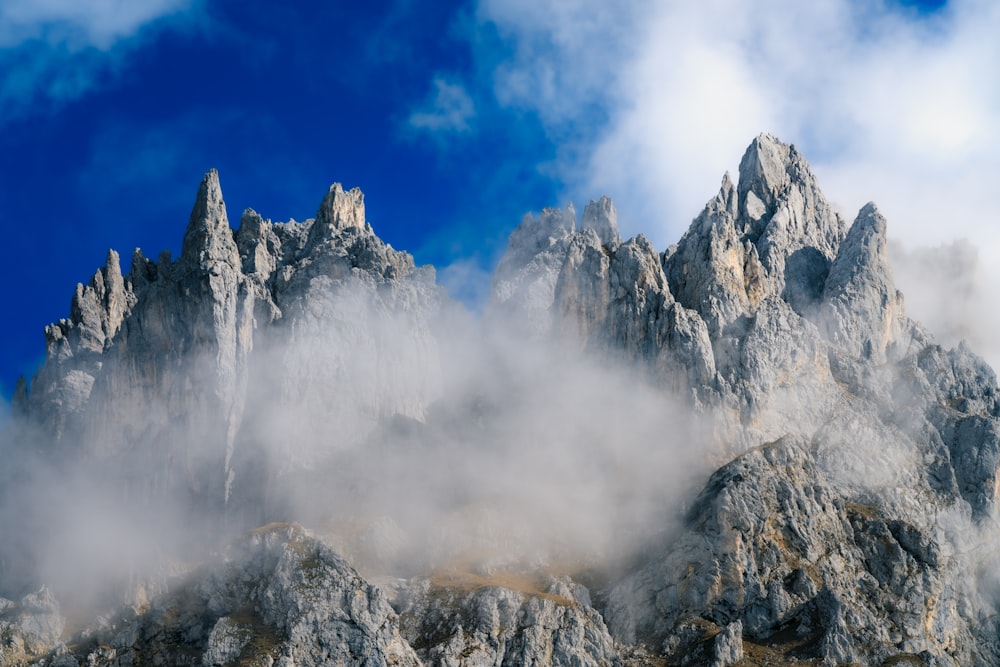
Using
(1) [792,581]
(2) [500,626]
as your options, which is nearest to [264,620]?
(2) [500,626]

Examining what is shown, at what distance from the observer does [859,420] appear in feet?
651

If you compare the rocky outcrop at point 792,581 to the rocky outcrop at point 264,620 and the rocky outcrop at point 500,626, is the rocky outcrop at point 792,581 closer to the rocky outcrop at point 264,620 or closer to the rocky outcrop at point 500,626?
the rocky outcrop at point 500,626

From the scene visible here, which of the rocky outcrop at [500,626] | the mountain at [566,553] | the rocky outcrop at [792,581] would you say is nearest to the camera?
the rocky outcrop at [500,626]

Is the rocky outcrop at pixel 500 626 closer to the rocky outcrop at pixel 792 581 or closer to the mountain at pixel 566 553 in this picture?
the mountain at pixel 566 553

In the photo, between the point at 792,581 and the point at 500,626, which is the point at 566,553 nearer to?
the point at 500,626

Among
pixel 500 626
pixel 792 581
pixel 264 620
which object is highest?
pixel 264 620

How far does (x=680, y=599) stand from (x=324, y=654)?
47.0 m

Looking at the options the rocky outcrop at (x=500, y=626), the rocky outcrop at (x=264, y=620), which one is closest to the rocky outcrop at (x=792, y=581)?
the rocky outcrop at (x=500, y=626)

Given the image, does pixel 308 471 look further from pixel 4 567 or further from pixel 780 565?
pixel 780 565

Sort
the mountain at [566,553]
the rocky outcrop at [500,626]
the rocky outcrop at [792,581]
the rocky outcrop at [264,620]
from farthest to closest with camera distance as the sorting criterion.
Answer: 1. the rocky outcrop at [792,581]
2. the mountain at [566,553]
3. the rocky outcrop at [500,626]
4. the rocky outcrop at [264,620]

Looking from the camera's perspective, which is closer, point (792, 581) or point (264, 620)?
Answer: point (264, 620)

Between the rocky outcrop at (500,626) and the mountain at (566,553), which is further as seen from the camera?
the mountain at (566,553)

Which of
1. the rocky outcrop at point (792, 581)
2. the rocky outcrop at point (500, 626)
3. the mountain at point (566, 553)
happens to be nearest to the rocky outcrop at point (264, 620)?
the mountain at point (566, 553)

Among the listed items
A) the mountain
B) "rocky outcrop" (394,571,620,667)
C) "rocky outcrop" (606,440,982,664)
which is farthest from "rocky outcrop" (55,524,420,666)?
"rocky outcrop" (606,440,982,664)
